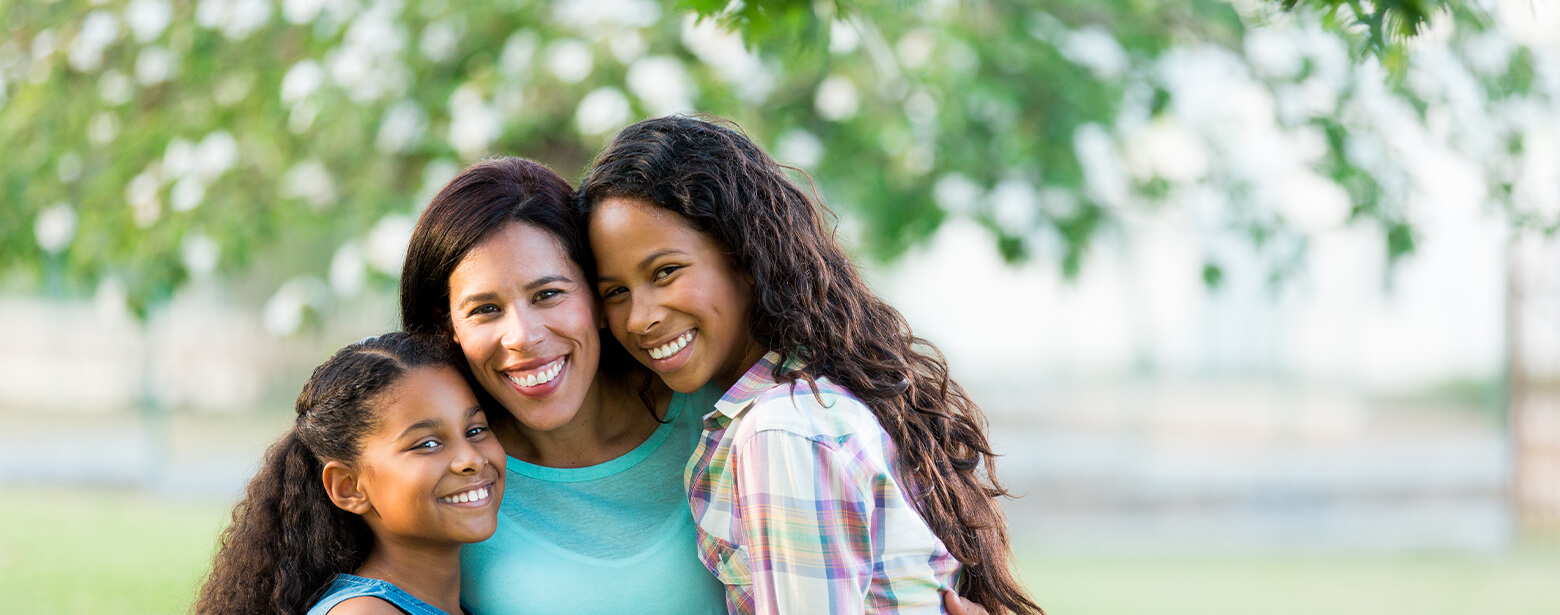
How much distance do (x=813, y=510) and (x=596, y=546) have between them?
64 centimetres

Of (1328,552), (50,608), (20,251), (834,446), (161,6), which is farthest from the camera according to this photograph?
(1328,552)

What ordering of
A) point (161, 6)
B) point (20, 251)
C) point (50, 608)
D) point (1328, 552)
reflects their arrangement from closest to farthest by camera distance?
point (20, 251)
point (161, 6)
point (50, 608)
point (1328, 552)

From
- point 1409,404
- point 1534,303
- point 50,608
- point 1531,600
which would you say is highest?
point 1534,303

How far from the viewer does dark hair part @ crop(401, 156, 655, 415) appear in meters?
2.52

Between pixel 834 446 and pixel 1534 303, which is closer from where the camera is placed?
pixel 834 446

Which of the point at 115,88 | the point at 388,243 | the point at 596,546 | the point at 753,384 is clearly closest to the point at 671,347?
the point at 753,384

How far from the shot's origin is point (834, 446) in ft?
7.02

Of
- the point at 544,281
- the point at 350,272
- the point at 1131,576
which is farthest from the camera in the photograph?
the point at 1131,576

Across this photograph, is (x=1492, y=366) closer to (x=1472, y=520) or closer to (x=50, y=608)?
(x=1472, y=520)

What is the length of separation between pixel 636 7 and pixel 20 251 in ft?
8.70

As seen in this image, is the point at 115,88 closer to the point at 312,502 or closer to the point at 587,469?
the point at 312,502

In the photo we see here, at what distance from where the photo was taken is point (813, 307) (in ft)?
8.04

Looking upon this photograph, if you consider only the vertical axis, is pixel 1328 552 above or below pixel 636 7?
below

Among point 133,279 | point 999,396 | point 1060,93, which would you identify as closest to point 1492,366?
point 999,396
